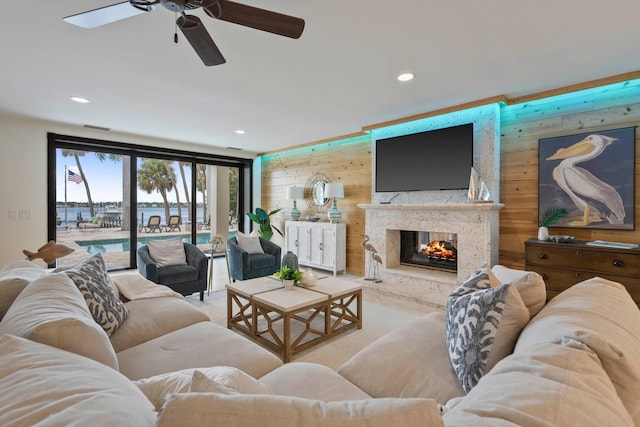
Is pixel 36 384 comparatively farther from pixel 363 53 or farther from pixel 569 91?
pixel 569 91

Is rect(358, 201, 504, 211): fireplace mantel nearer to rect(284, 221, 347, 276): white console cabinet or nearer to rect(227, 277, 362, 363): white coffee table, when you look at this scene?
rect(284, 221, 347, 276): white console cabinet

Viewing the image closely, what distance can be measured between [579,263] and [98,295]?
3.94 metres

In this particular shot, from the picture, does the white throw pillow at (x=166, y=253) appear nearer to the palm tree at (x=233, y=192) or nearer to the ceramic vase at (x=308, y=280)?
the ceramic vase at (x=308, y=280)

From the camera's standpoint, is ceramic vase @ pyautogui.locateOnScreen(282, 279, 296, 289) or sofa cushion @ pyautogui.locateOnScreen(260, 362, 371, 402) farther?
ceramic vase @ pyautogui.locateOnScreen(282, 279, 296, 289)

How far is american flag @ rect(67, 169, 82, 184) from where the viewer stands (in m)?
4.87

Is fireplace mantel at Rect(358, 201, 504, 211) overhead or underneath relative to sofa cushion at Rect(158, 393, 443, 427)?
overhead

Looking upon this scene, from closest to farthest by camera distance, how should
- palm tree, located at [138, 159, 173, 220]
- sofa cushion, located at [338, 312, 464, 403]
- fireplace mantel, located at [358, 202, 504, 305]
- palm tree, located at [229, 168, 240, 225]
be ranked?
sofa cushion, located at [338, 312, 464, 403]
fireplace mantel, located at [358, 202, 504, 305]
palm tree, located at [138, 159, 173, 220]
palm tree, located at [229, 168, 240, 225]

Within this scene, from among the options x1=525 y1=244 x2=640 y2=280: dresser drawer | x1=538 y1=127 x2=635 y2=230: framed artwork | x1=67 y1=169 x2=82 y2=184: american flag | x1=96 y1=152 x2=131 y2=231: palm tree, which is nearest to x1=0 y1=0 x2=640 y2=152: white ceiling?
x1=538 y1=127 x2=635 y2=230: framed artwork

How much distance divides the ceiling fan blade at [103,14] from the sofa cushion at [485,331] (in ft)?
7.16

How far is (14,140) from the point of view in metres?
4.24

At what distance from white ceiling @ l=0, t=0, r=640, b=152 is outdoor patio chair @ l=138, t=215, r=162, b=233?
223 centimetres

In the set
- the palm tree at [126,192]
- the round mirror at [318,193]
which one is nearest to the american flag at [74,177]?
the palm tree at [126,192]

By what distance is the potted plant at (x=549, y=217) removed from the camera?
324 centimetres

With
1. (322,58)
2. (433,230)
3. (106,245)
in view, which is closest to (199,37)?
(322,58)
